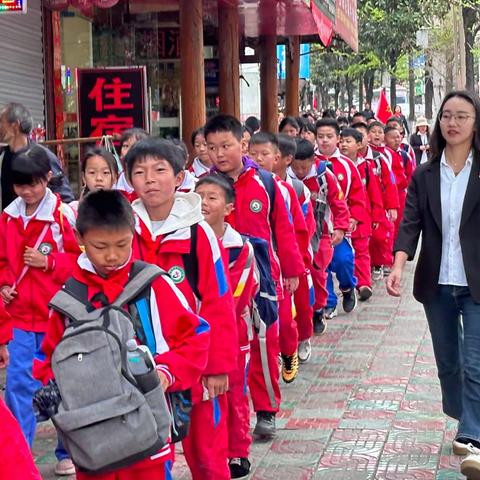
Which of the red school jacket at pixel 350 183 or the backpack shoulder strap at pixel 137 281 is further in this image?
the red school jacket at pixel 350 183

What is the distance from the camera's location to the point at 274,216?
696cm

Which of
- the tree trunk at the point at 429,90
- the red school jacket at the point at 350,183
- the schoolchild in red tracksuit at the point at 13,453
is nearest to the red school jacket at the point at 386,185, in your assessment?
the red school jacket at the point at 350,183

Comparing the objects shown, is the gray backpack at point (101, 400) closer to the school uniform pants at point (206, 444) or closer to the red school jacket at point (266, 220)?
the school uniform pants at point (206, 444)

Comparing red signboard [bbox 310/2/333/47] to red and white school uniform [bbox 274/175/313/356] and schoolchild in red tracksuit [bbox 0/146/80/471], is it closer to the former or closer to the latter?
red and white school uniform [bbox 274/175/313/356]

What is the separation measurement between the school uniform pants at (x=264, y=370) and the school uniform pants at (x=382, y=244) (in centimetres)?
654

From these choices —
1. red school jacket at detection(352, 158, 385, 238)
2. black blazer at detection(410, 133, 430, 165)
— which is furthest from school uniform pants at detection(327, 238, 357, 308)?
black blazer at detection(410, 133, 430, 165)

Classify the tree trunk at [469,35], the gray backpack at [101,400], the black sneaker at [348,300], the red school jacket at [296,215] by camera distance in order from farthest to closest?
the tree trunk at [469,35]
the black sneaker at [348,300]
the red school jacket at [296,215]
the gray backpack at [101,400]

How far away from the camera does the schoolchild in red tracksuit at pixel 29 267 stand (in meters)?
6.12

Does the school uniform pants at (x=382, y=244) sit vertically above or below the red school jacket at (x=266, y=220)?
below

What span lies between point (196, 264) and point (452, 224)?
1.82 meters

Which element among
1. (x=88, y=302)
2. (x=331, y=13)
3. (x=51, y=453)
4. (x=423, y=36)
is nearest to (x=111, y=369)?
(x=88, y=302)

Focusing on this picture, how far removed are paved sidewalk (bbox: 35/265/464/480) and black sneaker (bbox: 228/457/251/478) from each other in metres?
0.10

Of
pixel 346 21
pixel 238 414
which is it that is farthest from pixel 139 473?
pixel 346 21

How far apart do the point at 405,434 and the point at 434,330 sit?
95 centimetres
